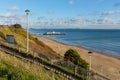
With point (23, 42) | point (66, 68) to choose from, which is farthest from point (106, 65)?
point (66, 68)

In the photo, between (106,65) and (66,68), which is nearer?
(66,68)

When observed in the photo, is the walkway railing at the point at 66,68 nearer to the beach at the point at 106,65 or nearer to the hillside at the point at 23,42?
the beach at the point at 106,65

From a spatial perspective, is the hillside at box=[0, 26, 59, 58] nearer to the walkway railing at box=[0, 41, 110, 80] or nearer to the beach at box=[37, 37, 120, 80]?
the beach at box=[37, 37, 120, 80]

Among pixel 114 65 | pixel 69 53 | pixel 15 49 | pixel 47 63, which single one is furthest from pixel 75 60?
pixel 114 65

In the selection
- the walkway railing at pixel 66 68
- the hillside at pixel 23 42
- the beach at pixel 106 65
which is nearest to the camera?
the walkway railing at pixel 66 68

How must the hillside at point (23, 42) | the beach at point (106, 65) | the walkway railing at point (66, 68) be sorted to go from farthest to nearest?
the hillside at point (23, 42) < the beach at point (106, 65) < the walkway railing at point (66, 68)

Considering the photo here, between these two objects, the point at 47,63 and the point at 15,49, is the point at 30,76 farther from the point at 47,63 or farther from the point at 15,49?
the point at 15,49

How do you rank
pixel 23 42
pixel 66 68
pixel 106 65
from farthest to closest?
pixel 106 65 → pixel 23 42 → pixel 66 68

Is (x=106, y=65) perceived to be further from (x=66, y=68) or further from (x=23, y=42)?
(x=66, y=68)

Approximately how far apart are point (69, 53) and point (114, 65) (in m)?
19.6

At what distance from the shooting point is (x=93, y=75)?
18.1 meters


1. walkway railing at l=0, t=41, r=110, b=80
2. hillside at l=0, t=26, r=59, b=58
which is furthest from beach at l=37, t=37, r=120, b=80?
walkway railing at l=0, t=41, r=110, b=80

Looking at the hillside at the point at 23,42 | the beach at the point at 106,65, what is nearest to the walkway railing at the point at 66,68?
the beach at the point at 106,65

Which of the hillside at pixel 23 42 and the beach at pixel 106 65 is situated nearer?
the beach at pixel 106 65
